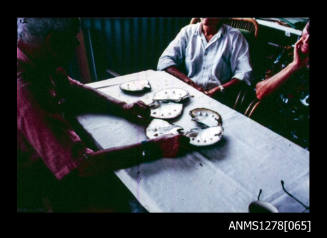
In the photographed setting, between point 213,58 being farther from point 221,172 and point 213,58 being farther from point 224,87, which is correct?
point 221,172

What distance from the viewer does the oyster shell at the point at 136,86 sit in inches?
77.1

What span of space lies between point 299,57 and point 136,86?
127cm

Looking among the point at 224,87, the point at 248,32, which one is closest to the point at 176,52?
the point at 224,87

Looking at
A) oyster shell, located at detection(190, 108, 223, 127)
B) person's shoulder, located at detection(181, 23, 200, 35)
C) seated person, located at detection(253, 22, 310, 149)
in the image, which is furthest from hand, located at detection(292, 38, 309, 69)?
person's shoulder, located at detection(181, 23, 200, 35)

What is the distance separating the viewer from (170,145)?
1.31 metres

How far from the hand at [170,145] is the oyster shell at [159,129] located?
85 mm

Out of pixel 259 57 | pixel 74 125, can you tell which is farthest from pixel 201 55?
pixel 74 125

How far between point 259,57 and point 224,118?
5.03 ft

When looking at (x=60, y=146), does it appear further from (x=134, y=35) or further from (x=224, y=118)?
(x=134, y=35)

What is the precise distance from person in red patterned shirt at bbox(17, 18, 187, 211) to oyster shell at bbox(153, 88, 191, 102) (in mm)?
520

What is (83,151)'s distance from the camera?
127 cm

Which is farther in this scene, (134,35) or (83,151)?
(134,35)

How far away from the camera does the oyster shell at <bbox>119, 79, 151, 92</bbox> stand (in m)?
1.96

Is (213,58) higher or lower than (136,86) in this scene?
higher
